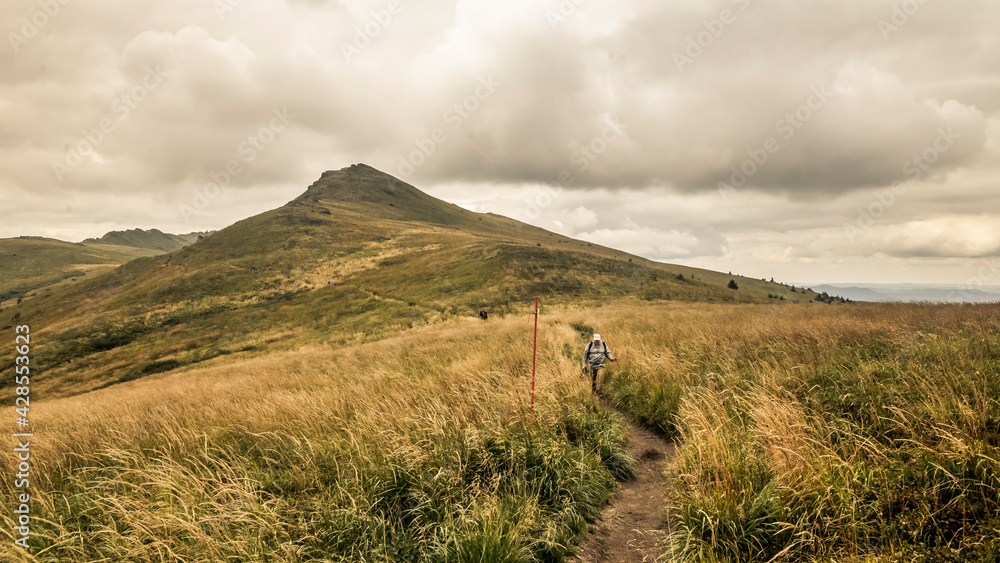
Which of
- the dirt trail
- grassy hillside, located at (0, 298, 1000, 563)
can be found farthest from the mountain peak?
the dirt trail

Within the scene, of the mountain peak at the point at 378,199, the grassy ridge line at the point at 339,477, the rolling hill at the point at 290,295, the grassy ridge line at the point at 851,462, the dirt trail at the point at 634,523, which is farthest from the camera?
the mountain peak at the point at 378,199

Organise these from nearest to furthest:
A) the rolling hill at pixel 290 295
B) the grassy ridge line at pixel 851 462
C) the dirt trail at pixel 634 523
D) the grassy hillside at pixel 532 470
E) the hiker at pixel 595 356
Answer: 1. the grassy ridge line at pixel 851 462
2. the grassy hillside at pixel 532 470
3. the dirt trail at pixel 634 523
4. the hiker at pixel 595 356
5. the rolling hill at pixel 290 295

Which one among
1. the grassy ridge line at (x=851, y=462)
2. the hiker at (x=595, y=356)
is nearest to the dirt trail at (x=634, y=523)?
the grassy ridge line at (x=851, y=462)

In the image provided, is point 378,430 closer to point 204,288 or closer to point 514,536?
point 514,536

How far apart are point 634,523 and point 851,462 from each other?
2447 mm

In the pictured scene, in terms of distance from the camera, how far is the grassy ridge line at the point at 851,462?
3.14 meters

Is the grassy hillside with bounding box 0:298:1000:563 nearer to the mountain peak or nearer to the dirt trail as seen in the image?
the dirt trail

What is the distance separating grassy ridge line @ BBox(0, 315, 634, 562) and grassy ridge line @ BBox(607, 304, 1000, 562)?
58.2 inches

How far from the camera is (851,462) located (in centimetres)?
397

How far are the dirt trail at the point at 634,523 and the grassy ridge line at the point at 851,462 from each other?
337 millimetres

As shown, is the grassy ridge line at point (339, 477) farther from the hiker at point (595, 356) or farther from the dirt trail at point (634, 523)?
the hiker at point (595, 356)

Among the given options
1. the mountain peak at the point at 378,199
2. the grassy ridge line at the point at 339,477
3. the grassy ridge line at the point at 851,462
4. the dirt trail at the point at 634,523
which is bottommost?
the dirt trail at the point at 634,523

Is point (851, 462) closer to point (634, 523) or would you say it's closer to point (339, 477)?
point (634, 523)

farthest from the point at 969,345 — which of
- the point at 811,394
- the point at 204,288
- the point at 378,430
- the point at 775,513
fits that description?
the point at 204,288
